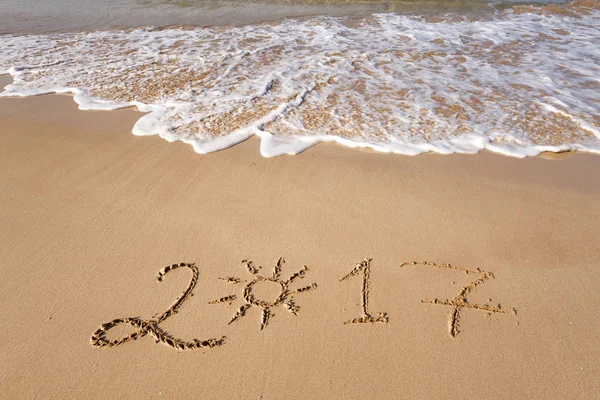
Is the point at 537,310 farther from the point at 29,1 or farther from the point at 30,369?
the point at 29,1

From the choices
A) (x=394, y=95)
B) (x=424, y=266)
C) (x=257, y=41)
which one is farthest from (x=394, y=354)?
(x=257, y=41)

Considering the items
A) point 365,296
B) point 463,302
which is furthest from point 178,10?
point 463,302

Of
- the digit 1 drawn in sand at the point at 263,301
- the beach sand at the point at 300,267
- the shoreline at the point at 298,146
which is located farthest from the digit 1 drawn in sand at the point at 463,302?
the shoreline at the point at 298,146

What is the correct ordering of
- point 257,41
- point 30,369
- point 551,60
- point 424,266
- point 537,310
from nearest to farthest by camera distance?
point 30,369 → point 537,310 → point 424,266 → point 551,60 → point 257,41

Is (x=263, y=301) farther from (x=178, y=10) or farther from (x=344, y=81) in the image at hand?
(x=178, y=10)

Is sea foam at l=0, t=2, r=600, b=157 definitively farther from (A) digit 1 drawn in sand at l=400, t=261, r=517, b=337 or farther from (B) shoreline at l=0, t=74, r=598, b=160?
(A) digit 1 drawn in sand at l=400, t=261, r=517, b=337
